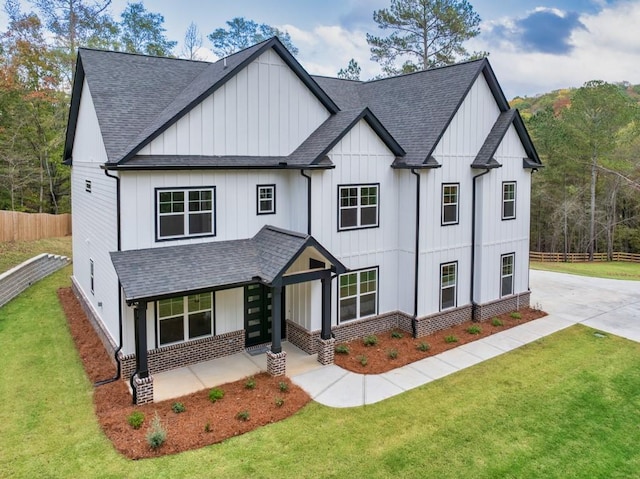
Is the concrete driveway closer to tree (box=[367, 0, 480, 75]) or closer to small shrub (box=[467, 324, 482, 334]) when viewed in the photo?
small shrub (box=[467, 324, 482, 334])

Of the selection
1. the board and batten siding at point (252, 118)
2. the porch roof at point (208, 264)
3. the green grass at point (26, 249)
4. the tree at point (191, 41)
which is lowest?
the green grass at point (26, 249)

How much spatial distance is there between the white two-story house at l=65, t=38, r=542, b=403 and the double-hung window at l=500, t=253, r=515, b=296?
0.31ft

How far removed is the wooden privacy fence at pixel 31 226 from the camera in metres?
24.6

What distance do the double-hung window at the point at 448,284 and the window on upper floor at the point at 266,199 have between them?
5861 mm

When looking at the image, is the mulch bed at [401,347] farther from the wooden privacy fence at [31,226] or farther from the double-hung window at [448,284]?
the wooden privacy fence at [31,226]

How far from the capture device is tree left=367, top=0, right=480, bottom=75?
33438 mm

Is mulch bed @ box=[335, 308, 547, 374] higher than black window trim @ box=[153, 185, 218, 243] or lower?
lower

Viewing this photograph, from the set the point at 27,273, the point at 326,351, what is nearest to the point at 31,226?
the point at 27,273

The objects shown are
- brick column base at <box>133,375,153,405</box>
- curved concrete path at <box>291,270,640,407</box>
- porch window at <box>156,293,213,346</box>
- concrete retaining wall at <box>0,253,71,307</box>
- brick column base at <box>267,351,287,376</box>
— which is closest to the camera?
brick column base at <box>133,375,153,405</box>

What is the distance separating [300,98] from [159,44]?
2980 cm

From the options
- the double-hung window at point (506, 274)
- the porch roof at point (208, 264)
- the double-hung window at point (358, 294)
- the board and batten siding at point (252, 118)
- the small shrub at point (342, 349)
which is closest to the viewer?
the porch roof at point (208, 264)

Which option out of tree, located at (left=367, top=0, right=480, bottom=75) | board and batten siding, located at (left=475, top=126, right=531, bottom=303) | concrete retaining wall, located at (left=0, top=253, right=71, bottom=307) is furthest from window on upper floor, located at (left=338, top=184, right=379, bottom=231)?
tree, located at (left=367, top=0, right=480, bottom=75)

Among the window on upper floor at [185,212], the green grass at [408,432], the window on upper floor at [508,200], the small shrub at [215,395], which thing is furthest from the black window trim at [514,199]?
the small shrub at [215,395]

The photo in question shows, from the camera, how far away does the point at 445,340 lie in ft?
47.3
